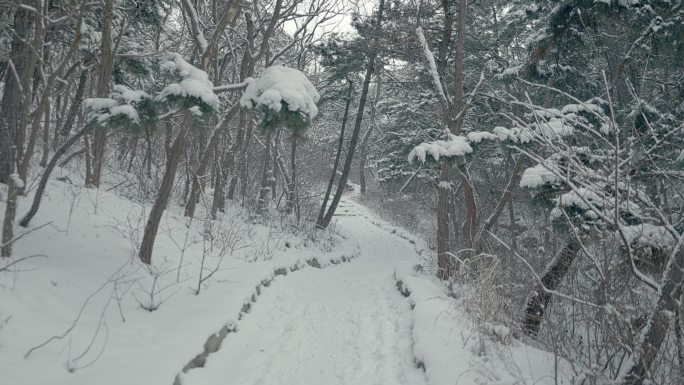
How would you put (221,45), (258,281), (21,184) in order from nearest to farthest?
(21,184) → (258,281) → (221,45)

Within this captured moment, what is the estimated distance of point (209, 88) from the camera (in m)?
3.58

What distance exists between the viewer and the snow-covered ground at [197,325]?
302 cm

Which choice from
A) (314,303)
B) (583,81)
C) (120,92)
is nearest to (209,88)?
(120,92)

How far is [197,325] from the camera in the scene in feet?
13.3

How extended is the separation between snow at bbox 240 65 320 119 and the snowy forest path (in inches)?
94.2

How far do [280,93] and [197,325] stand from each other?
2.41 metres

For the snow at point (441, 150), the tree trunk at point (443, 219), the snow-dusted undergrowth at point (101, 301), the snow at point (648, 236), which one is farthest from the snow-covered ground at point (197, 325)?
the snow at point (441, 150)

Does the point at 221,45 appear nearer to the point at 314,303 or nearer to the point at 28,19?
the point at 28,19

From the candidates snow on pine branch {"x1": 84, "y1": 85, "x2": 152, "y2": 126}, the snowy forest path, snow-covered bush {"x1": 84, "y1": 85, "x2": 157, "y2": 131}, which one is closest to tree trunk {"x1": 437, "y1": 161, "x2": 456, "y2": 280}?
the snowy forest path

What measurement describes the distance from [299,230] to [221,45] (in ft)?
20.6

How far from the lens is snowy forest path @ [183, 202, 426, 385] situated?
385cm

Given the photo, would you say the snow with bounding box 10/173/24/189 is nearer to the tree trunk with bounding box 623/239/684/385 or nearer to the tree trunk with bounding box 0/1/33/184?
the tree trunk with bounding box 0/1/33/184

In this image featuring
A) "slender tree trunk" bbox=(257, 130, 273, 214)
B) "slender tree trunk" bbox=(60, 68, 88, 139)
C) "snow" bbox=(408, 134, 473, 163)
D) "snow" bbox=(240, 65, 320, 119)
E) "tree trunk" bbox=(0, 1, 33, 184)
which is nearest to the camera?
"snow" bbox=(240, 65, 320, 119)

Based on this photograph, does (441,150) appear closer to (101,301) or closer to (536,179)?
(536,179)
